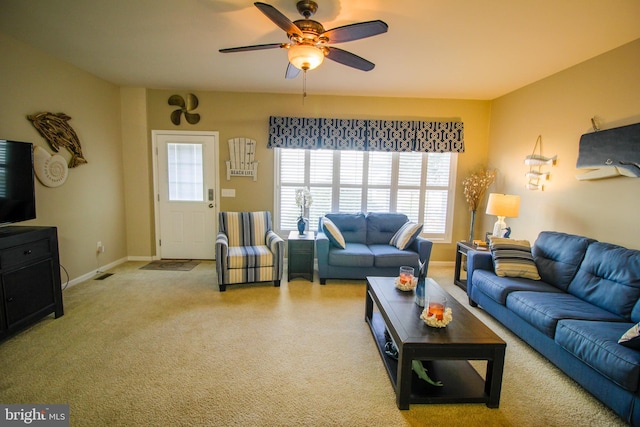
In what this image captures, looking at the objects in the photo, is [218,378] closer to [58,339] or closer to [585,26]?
[58,339]

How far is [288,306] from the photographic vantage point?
3330 mm

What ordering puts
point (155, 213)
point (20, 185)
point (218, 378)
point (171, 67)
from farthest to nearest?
point (155, 213) < point (171, 67) < point (20, 185) < point (218, 378)

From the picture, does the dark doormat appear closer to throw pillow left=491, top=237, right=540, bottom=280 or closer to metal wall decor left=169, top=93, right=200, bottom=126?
metal wall decor left=169, top=93, right=200, bottom=126

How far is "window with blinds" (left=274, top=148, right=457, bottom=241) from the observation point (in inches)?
192

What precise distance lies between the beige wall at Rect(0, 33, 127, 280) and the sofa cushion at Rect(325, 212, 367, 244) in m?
3.31

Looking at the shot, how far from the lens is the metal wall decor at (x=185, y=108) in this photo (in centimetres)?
462

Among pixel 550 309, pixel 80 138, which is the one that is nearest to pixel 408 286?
pixel 550 309

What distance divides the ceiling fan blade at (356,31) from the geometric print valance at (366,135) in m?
2.51

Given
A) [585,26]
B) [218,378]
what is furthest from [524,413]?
[585,26]

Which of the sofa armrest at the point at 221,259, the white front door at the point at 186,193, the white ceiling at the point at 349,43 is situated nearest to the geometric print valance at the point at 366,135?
the white ceiling at the point at 349,43

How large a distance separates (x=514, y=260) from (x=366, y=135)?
8.80 ft

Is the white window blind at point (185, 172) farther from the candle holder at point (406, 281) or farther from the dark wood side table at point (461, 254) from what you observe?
the dark wood side table at point (461, 254)

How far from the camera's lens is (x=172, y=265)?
465 centimetres

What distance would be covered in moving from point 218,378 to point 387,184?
375cm
